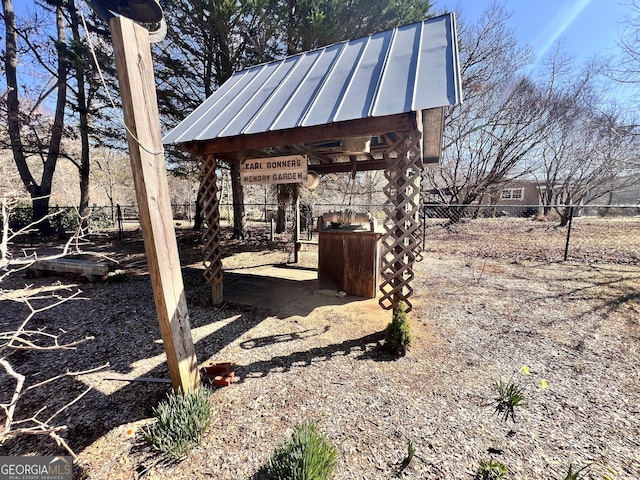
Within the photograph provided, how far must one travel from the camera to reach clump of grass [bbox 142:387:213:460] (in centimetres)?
188

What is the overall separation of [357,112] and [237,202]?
7.70m

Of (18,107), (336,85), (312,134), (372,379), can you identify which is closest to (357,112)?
(312,134)

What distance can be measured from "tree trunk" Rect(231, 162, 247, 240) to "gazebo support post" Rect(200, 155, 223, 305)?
4943 mm

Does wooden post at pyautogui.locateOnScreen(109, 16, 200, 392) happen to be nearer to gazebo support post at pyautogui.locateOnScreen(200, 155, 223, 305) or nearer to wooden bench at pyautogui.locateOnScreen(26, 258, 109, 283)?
gazebo support post at pyautogui.locateOnScreen(200, 155, 223, 305)

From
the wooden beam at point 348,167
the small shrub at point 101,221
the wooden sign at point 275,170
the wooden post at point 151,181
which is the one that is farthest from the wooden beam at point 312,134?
the small shrub at point 101,221

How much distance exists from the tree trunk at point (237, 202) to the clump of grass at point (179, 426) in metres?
7.80

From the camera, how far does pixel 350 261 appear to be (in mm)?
4895

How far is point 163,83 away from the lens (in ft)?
28.4

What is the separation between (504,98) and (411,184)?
1342cm

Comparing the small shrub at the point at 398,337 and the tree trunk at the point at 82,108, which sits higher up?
the tree trunk at the point at 82,108

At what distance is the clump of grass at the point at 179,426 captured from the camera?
1.88 m

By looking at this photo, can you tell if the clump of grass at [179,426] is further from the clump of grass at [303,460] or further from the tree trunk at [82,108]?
the tree trunk at [82,108]

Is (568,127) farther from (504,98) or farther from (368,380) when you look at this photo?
(368,380)
